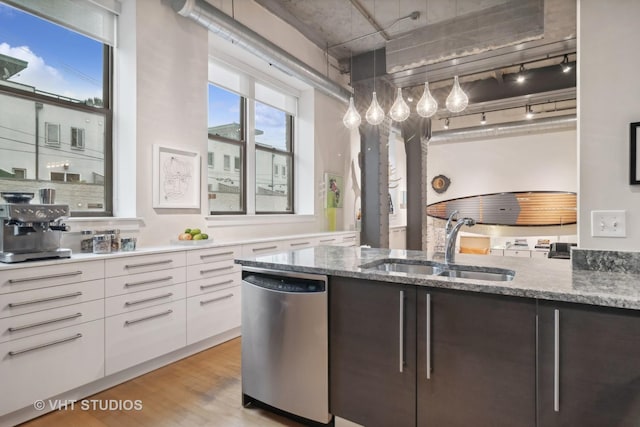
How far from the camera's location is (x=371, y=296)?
68.1 inches

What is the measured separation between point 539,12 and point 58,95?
4255mm

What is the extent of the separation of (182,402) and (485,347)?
189 centimetres

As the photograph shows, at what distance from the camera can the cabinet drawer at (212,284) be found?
9.64ft

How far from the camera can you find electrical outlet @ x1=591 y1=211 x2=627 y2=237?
1684mm

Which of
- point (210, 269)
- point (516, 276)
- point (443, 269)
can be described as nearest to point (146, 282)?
point (210, 269)

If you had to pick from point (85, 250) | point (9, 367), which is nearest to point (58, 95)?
point (85, 250)

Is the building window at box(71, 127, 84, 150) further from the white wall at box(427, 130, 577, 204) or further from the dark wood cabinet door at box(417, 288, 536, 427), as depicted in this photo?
the white wall at box(427, 130, 577, 204)

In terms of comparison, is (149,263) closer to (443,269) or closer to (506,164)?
(443,269)

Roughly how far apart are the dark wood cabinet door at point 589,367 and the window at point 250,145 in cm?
356

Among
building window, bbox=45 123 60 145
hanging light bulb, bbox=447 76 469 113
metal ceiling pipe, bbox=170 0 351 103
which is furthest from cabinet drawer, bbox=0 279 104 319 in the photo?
hanging light bulb, bbox=447 76 469 113

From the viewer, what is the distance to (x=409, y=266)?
2240mm

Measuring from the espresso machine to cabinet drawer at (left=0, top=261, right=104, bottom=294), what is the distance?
10 centimetres

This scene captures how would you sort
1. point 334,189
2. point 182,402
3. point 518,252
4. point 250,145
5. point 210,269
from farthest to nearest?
point 518,252 → point 334,189 → point 250,145 → point 210,269 → point 182,402

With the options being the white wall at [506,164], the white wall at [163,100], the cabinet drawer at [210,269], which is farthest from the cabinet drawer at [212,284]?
the white wall at [506,164]
